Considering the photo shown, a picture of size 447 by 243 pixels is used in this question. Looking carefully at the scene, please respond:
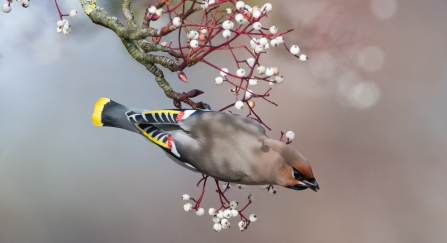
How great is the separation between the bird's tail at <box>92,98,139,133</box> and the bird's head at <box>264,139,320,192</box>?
1.45 ft

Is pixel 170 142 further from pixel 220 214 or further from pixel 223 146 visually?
pixel 220 214

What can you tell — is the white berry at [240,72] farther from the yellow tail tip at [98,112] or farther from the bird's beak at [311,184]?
the yellow tail tip at [98,112]

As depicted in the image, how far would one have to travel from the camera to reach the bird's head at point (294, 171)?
3.75 feet

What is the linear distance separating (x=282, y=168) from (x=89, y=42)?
1316 mm

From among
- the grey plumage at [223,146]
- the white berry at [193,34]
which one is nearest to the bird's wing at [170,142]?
the grey plumage at [223,146]

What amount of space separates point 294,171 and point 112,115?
551mm

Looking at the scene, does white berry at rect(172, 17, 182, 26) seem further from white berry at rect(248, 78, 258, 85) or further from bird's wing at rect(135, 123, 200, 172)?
bird's wing at rect(135, 123, 200, 172)

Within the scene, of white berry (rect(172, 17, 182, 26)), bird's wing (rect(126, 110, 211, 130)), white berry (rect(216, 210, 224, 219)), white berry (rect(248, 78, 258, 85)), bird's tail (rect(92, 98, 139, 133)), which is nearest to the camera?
white berry (rect(172, 17, 182, 26))

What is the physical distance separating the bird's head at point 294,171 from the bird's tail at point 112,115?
17.4 inches

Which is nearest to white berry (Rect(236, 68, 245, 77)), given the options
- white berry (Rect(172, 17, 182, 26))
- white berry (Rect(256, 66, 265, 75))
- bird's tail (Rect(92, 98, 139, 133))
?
white berry (Rect(256, 66, 265, 75))

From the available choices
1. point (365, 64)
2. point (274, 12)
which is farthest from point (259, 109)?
point (365, 64)

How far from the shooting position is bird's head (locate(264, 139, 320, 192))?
1.14 m

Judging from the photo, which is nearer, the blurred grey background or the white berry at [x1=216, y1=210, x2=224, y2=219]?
the white berry at [x1=216, y1=210, x2=224, y2=219]

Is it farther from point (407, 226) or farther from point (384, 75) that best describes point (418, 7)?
point (407, 226)
